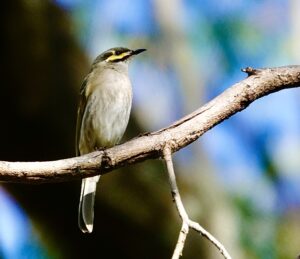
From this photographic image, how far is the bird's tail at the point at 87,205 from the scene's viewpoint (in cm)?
373

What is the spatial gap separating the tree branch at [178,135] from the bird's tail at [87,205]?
3.80 ft

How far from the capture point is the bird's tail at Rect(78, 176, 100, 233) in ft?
12.3

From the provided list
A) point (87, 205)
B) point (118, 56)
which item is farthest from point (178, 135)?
point (118, 56)

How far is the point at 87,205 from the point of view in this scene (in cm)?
390

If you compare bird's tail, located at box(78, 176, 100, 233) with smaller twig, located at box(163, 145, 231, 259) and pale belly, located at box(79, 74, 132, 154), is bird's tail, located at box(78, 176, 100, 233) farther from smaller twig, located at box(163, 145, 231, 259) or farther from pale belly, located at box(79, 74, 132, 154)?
smaller twig, located at box(163, 145, 231, 259)

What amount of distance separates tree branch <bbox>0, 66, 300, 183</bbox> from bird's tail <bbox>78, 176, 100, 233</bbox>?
1.16 metres

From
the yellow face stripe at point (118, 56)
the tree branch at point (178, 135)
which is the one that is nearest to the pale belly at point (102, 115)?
the yellow face stripe at point (118, 56)

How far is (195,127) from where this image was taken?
2545 mm

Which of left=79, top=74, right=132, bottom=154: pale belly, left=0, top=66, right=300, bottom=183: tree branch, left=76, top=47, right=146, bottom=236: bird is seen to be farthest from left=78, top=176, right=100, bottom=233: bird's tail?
left=0, top=66, right=300, bottom=183: tree branch

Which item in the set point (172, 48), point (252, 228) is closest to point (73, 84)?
point (172, 48)

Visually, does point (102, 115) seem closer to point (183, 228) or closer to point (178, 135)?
point (178, 135)

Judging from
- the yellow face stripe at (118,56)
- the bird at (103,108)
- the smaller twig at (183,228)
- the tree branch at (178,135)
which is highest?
the yellow face stripe at (118,56)

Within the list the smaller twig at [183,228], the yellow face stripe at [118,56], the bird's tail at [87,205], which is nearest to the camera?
the smaller twig at [183,228]

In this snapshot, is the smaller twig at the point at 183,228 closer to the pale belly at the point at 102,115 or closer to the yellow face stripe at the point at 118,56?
the pale belly at the point at 102,115
